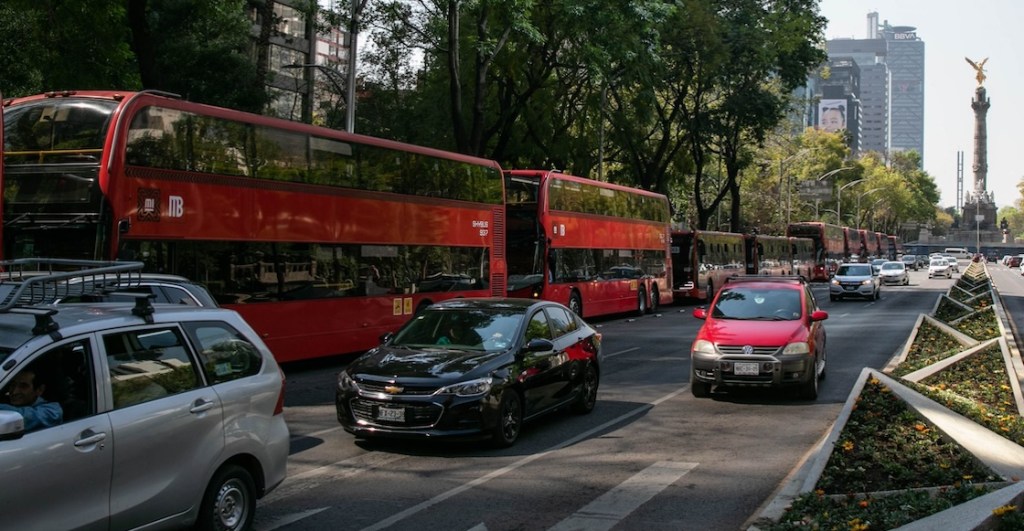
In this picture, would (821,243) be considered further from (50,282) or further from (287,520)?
(50,282)

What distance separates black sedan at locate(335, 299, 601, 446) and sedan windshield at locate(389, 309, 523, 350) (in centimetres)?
1

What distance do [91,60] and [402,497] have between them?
17365 millimetres

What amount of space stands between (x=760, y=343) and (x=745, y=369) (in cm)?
41

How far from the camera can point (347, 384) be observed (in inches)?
374

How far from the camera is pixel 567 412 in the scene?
12.0m

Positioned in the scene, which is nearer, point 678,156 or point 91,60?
point 91,60

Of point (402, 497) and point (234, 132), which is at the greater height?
point (234, 132)

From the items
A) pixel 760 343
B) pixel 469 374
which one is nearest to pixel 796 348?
pixel 760 343

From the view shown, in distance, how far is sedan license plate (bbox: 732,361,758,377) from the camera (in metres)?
12.5

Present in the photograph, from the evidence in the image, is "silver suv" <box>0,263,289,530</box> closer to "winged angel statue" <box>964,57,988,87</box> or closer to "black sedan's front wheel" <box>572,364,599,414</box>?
"black sedan's front wheel" <box>572,364,599,414</box>

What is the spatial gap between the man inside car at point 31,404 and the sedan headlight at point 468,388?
14.5 ft

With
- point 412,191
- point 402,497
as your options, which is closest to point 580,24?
point 412,191

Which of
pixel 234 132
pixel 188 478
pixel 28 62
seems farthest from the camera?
pixel 28 62

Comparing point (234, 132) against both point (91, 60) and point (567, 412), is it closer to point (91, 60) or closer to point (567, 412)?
point (567, 412)
